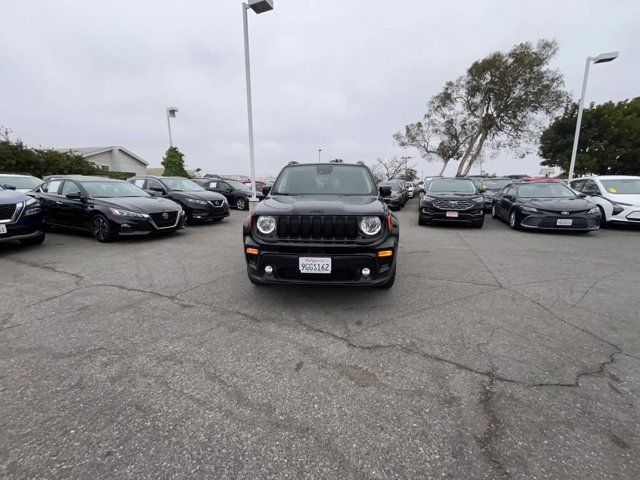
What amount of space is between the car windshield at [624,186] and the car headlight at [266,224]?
35.5ft

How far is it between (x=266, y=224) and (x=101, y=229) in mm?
5462

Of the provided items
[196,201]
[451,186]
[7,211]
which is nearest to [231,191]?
[196,201]

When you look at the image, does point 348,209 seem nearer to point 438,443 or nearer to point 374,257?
point 374,257

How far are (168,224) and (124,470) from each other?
20.8 ft

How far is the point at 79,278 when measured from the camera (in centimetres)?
436

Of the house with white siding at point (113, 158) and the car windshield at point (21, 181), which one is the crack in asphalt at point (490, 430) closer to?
the car windshield at point (21, 181)

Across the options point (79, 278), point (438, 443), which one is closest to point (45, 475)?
point (438, 443)

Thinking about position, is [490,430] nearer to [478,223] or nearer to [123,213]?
[123,213]

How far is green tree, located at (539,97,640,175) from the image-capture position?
26.6m

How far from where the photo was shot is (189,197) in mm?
9453

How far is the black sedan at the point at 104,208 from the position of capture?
6.51 metres

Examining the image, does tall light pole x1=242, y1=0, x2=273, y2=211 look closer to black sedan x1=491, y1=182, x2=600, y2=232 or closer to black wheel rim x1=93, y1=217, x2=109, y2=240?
black wheel rim x1=93, y1=217, x2=109, y2=240

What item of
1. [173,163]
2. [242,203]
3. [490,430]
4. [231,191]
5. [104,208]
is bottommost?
[490,430]

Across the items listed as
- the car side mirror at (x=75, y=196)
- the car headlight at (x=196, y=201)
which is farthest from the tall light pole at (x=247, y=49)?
the car side mirror at (x=75, y=196)
